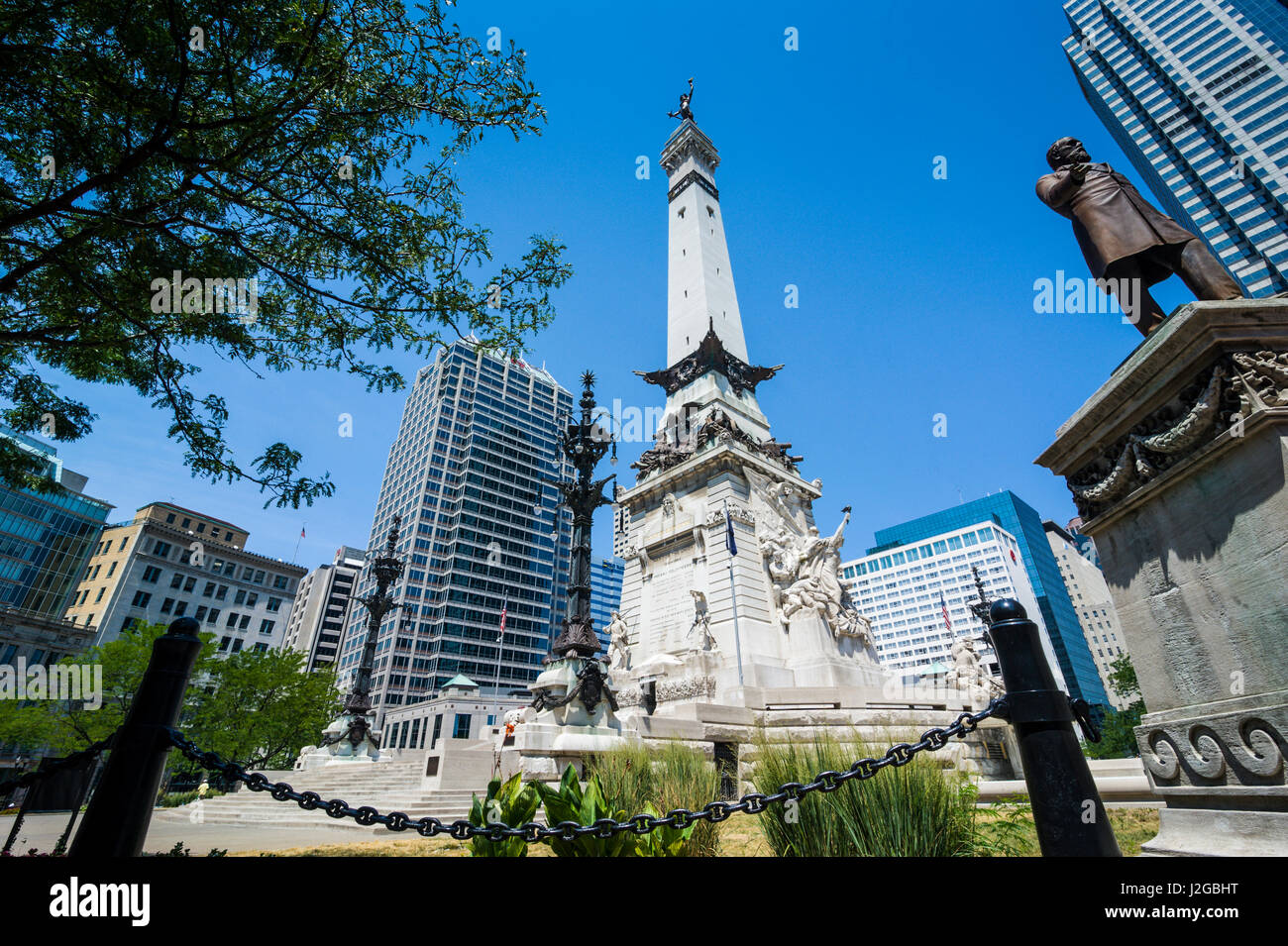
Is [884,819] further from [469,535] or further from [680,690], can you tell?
[469,535]

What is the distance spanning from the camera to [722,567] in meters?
18.2

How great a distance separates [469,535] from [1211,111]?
10322 cm

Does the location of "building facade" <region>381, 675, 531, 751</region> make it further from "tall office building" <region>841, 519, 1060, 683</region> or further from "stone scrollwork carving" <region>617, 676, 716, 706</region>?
"tall office building" <region>841, 519, 1060, 683</region>

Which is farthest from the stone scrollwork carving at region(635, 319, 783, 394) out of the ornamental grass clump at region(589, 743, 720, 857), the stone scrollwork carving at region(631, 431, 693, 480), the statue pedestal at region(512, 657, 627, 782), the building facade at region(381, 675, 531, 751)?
the building facade at region(381, 675, 531, 751)

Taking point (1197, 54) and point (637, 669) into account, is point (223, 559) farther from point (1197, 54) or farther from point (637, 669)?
point (1197, 54)

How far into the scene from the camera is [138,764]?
276 cm

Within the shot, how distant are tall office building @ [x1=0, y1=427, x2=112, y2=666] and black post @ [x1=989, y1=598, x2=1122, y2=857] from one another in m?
62.8

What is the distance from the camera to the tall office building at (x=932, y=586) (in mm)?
91688

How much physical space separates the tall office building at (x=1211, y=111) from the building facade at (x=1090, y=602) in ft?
191

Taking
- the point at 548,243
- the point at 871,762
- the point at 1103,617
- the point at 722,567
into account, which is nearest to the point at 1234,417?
the point at 871,762

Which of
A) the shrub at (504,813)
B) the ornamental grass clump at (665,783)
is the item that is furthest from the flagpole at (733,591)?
the shrub at (504,813)

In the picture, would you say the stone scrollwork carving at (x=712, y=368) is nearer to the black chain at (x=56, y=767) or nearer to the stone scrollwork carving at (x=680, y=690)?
the stone scrollwork carving at (x=680, y=690)

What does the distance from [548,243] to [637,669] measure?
14054mm

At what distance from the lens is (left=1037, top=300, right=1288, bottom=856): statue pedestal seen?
3.13 meters
